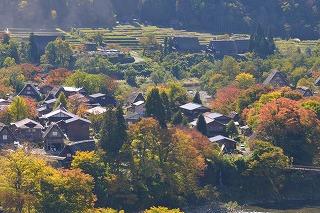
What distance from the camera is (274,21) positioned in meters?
74.1

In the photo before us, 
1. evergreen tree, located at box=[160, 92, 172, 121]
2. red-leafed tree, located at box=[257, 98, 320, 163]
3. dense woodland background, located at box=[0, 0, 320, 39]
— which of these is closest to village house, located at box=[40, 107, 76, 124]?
evergreen tree, located at box=[160, 92, 172, 121]

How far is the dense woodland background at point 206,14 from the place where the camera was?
7044cm

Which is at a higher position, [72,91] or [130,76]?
[72,91]

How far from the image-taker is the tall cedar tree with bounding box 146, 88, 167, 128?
34438 millimetres

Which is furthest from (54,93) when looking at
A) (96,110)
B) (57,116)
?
(57,116)

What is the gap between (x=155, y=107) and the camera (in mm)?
34812

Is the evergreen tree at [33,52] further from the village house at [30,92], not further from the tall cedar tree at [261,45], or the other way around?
the tall cedar tree at [261,45]

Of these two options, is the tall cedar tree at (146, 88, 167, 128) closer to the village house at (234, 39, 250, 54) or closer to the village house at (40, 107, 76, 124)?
the village house at (40, 107, 76, 124)

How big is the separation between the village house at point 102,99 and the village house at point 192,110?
475cm

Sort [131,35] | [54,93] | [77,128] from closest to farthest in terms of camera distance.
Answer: [77,128], [54,93], [131,35]

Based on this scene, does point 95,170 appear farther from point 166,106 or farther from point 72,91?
point 72,91

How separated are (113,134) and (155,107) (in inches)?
183

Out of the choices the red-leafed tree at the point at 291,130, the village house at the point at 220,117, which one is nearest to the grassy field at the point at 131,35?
the village house at the point at 220,117

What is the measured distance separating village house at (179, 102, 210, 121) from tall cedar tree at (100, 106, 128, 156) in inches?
418
